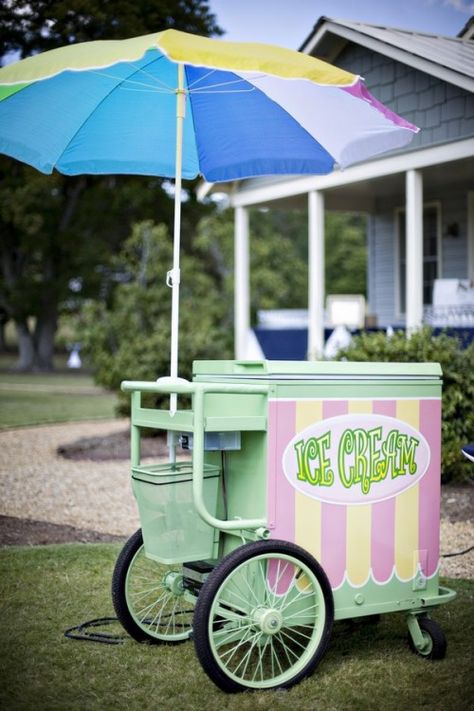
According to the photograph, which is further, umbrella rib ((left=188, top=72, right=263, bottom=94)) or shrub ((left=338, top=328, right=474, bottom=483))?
shrub ((left=338, top=328, right=474, bottom=483))

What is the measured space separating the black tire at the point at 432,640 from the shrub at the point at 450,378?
155 inches

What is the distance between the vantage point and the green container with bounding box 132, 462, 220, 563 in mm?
3490

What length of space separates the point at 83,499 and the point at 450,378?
138 inches

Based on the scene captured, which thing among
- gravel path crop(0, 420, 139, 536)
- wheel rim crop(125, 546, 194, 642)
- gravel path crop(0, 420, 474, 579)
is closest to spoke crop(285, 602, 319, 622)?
wheel rim crop(125, 546, 194, 642)

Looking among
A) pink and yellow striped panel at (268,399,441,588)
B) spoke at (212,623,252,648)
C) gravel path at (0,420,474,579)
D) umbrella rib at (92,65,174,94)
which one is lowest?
gravel path at (0,420,474,579)

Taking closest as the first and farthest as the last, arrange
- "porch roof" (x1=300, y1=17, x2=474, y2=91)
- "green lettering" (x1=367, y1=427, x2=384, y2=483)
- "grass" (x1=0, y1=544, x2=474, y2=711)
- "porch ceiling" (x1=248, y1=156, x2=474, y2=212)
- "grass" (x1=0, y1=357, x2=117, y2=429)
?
"grass" (x1=0, y1=544, x2=474, y2=711), "green lettering" (x1=367, y1=427, x2=384, y2=483), "porch roof" (x1=300, y1=17, x2=474, y2=91), "porch ceiling" (x1=248, y1=156, x2=474, y2=212), "grass" (x1=0, y1=357, x2=117, y2=429)

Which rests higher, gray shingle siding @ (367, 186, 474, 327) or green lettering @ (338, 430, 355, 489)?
gray shingle siding @ (367, 186, 474, 327)

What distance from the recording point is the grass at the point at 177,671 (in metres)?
3.21

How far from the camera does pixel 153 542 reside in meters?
3.55

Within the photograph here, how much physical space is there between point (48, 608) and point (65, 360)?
144 ft

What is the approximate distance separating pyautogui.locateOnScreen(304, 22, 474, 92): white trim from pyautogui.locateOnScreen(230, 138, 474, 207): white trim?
796 mm

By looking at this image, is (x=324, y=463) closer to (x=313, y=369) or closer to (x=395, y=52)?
(x=313, y=369)

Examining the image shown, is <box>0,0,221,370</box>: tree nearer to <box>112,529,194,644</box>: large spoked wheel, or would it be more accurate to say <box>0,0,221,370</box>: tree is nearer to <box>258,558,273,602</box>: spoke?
<box>112,529,194,644</box>: large spoked wheel

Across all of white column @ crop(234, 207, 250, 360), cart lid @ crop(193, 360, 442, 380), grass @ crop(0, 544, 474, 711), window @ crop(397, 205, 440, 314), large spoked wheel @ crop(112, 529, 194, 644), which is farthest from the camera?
white column @ crop(234, 207, 250, 360)
